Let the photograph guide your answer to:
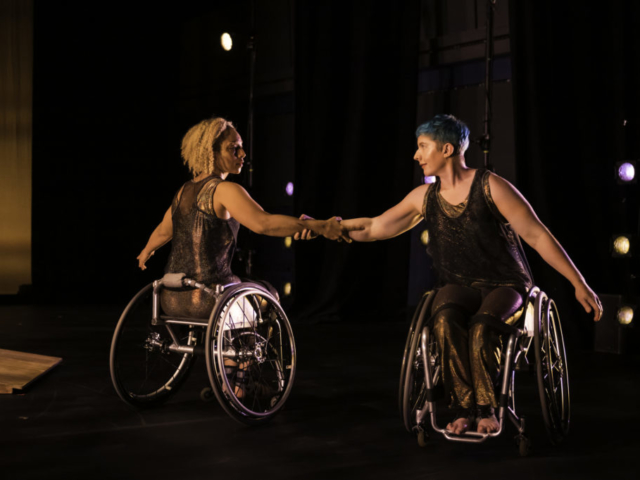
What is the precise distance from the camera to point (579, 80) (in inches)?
184

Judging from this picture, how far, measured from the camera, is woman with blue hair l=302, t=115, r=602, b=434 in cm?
229

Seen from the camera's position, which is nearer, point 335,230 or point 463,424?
point 463,424

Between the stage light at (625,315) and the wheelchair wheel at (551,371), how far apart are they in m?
1.84

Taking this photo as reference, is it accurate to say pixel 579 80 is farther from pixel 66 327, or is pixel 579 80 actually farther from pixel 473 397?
pixel 66 327

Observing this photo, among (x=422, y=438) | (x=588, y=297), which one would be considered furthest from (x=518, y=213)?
(x=422, y=438)

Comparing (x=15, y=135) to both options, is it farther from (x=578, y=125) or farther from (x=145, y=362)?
(x=578, y=125)

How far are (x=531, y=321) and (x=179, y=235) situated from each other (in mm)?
1286

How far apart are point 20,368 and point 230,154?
156 centimetres

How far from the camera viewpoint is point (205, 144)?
287cm

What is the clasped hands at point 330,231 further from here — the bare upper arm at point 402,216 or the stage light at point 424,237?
the stage light at point 424,237

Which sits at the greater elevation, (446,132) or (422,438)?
(446,132)

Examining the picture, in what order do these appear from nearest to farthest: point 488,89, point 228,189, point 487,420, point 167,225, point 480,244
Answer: point 487,420 → point 480,244 → point 228,189 → point 167,225 → point 488,89

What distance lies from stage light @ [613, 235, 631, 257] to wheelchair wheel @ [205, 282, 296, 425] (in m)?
2.18

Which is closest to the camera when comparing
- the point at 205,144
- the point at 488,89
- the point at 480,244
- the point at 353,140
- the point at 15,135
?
the point at 480,244
